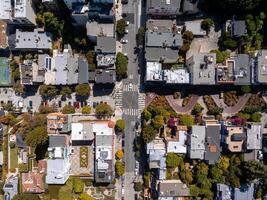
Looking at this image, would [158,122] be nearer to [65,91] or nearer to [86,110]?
[86,110]

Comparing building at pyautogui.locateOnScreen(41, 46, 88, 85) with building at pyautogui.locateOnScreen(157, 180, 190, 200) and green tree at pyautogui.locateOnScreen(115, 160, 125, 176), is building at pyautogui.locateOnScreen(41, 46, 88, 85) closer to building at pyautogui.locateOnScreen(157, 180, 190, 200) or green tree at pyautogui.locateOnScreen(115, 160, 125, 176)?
green tree at pyautogui.locateOnScreen(115, 160, 125, 176)

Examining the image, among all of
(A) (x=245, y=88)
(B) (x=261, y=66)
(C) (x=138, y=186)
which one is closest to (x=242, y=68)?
(B) (x=261, y=66)

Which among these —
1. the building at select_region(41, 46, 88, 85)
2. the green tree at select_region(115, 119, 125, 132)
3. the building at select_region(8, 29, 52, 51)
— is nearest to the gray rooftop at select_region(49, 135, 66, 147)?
the building at select_region(41, 46, 88, 85)

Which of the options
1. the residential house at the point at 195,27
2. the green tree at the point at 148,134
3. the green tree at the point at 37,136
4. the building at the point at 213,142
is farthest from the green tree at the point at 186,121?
the green tree at the point at 37,136

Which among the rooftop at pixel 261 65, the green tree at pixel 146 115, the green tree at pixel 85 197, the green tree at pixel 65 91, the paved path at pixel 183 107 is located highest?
the rooftop at pixel 261 65

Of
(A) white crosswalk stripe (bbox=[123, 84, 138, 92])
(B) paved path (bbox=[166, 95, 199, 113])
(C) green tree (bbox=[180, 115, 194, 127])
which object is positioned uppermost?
(A) white crosswalk stripe (bbox=[123, 84, 138, 92])

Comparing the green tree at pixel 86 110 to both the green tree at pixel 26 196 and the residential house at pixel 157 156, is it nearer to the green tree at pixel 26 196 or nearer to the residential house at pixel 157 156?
the residential house at pixel 157 156
